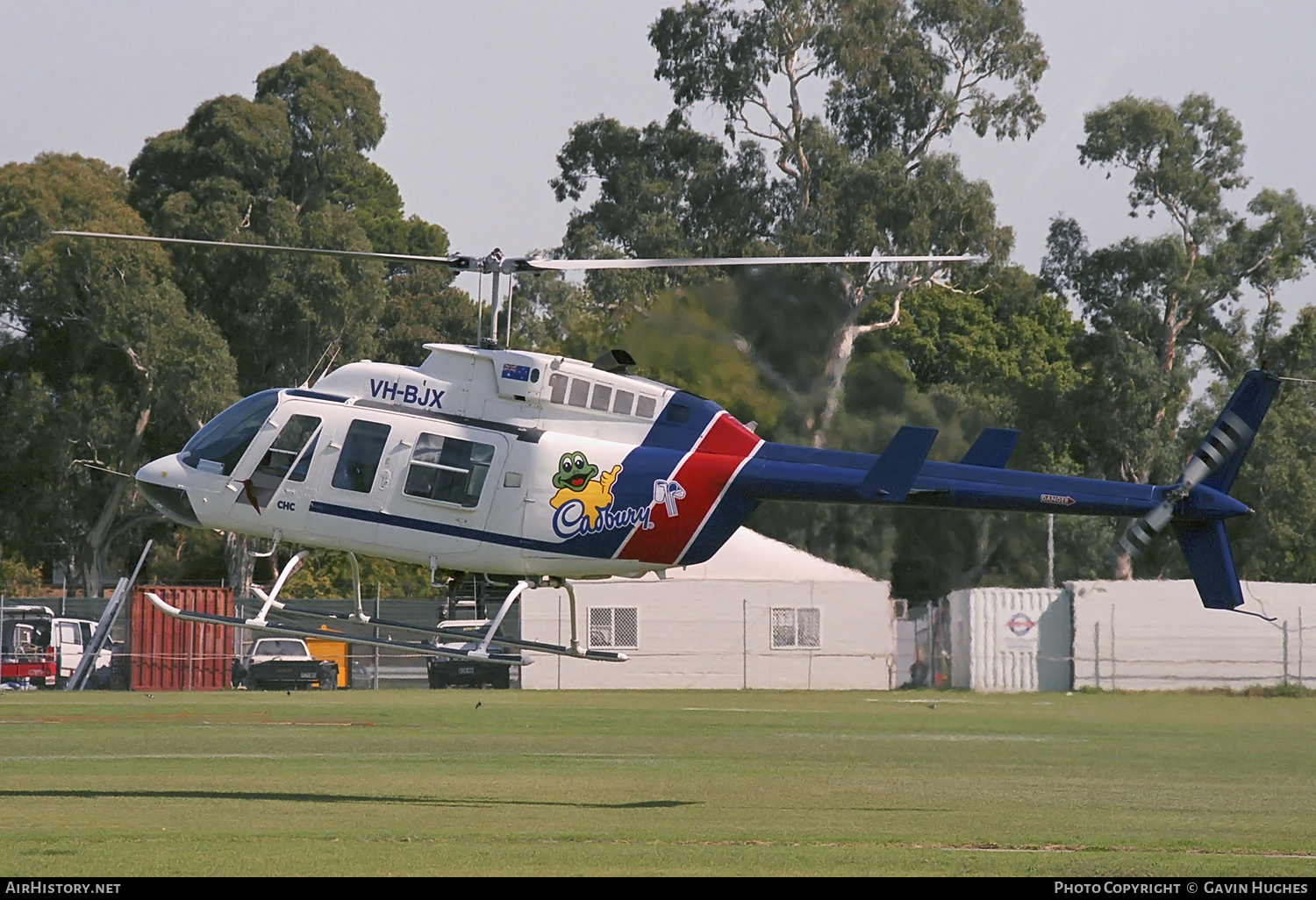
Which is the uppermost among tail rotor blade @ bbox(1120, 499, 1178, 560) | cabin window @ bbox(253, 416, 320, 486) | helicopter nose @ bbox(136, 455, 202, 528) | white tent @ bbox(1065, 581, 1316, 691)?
cabin window @ bbox(253, 416, 320, 486)

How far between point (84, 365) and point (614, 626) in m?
23.7

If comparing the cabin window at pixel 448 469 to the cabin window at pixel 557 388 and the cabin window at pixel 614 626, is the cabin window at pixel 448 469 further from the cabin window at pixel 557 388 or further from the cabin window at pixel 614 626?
the cabin window at pixel 614 626

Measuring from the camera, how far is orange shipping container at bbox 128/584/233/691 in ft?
168

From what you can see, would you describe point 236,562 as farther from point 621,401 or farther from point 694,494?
point 694,494

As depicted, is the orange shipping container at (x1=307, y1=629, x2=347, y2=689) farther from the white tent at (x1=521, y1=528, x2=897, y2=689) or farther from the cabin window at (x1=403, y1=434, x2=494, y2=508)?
the cabin window at (x1=403, y1=434, x2=494, y2=508)

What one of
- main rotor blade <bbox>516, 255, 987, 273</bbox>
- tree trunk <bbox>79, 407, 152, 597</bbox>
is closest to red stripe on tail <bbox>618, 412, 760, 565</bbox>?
main rotor blade <bbox>516, 255, 987, 273</bbox>

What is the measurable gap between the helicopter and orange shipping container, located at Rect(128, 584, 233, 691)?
108 feet


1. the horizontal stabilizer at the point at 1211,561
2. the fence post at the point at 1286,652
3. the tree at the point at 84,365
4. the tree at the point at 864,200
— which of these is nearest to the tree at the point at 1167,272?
the tree at the point at 864,200

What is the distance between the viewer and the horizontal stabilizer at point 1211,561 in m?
19.2

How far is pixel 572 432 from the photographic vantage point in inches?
765

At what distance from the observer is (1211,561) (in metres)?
19.2

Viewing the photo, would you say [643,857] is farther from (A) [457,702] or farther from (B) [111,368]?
(B) [111,368]

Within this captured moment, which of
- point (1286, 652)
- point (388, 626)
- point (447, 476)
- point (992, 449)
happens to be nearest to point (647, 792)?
point (388, 626)

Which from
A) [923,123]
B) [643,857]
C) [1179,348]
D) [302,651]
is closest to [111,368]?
[302,651]
